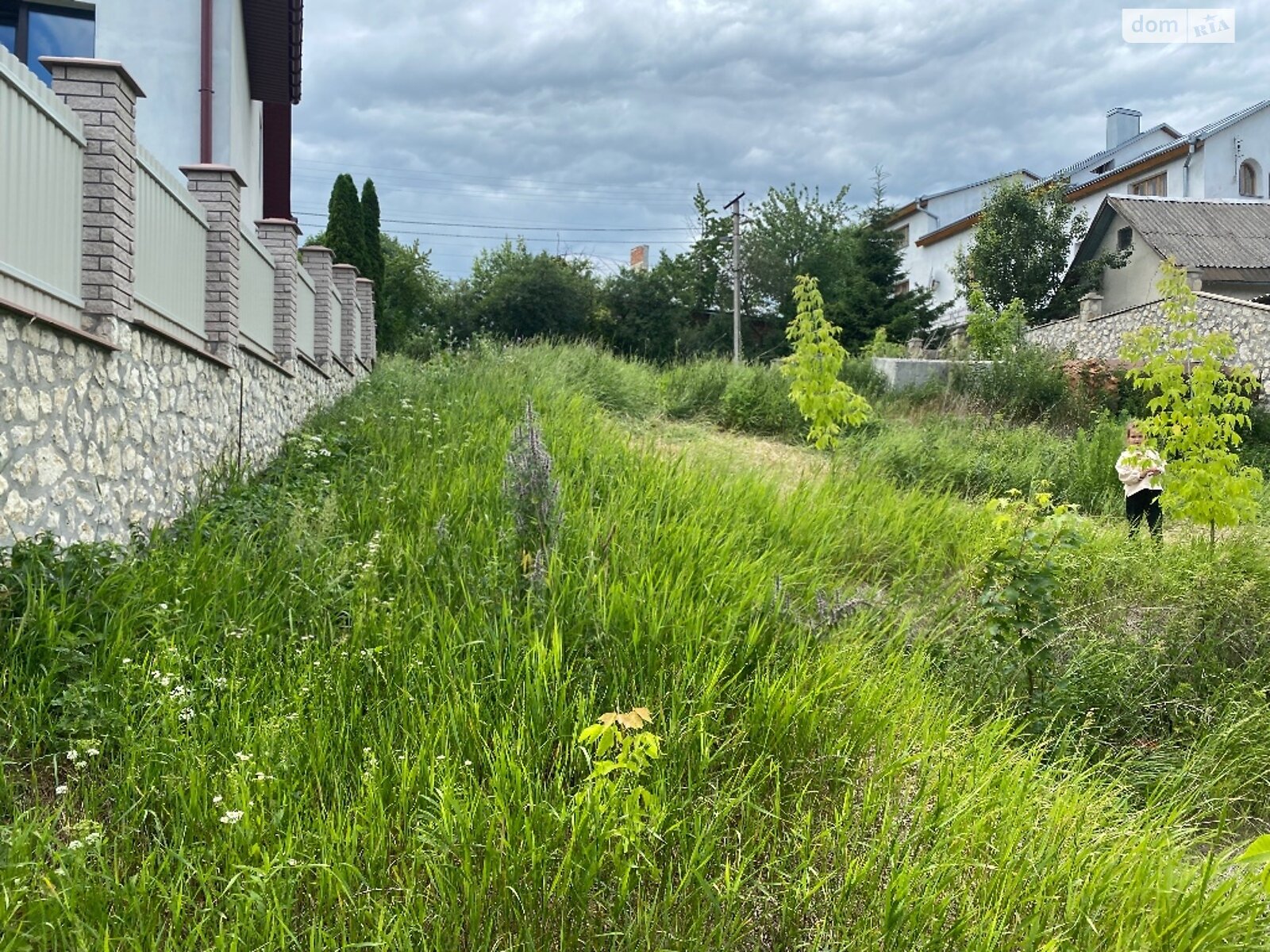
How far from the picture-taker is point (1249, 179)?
3559cm

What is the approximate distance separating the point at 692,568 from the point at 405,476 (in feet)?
9.04

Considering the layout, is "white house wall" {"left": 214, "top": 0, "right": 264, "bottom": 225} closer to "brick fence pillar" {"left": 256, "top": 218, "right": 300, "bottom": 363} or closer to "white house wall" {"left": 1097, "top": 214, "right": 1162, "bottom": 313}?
"brick fence pillar" {"left": 256, "top": 218, "right": 300, "bottom": 363}

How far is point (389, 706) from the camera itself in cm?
383

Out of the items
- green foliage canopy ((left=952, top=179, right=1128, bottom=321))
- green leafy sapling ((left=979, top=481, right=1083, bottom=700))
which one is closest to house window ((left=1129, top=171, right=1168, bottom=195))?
green foliage canopy ((left=952, top=179, right=1128, bottom=321))

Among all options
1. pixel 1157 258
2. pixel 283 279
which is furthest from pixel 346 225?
pixel 1157 258

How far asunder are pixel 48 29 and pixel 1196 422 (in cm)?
1406

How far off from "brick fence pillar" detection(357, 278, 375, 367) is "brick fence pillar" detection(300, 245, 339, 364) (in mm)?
3709

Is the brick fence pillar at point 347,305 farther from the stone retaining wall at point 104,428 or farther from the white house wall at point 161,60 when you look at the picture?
the stone retaining wall at point 104,428

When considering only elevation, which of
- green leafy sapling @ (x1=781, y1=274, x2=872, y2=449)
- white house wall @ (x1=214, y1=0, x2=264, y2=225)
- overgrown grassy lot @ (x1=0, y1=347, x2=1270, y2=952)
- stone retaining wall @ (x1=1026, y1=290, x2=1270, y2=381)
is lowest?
overgrown grassy lot @ (x1=0, y1=347, x2=1270, y2=952)

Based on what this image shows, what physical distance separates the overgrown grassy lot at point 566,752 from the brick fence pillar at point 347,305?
890cm

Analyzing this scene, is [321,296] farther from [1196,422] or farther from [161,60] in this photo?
[1196,422]

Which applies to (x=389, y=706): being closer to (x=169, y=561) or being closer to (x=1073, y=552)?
(x=169, y=561)

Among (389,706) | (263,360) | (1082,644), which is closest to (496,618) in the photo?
(389,706)

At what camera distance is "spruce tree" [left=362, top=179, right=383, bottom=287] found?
25.3 meters
